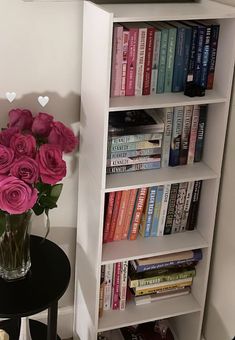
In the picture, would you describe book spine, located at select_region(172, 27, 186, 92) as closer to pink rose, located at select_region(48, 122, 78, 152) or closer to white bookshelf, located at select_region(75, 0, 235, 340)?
white bookshelf, located at select_region(75, 0, 235, 340)

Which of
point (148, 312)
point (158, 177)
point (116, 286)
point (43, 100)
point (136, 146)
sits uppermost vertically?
point (43, 100)

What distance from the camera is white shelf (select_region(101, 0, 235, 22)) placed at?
5.45 ft

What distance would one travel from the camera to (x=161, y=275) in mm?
2127

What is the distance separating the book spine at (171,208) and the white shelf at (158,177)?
2.8 inches

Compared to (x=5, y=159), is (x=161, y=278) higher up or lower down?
lower down

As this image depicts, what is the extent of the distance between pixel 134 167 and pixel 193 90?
0.33 meters

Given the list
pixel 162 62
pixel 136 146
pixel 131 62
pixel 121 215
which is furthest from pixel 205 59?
pixel 121 215

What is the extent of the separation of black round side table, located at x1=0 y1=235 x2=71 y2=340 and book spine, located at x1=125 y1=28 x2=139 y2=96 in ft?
2.00

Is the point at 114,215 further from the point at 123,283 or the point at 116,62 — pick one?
the point at 116,62

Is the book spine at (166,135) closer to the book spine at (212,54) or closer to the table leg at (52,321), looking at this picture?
the book spine at (212,54)

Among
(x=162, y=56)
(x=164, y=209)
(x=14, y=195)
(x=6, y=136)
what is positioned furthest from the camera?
(x=164, y=209)

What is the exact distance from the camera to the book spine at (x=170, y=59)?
1802 mm

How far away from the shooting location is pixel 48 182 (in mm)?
1662

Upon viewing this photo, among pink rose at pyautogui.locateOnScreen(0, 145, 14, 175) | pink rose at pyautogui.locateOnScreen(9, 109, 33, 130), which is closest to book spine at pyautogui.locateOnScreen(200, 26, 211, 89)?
pink rose at pyautogui.locateOnScreen(9, 109, 33, 130)
